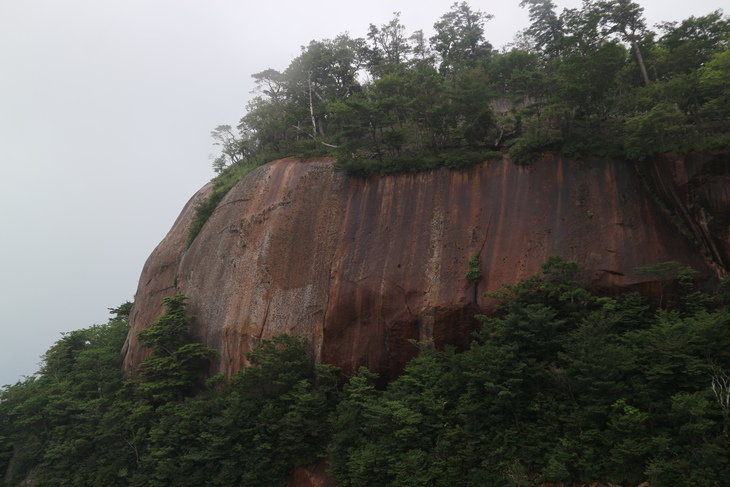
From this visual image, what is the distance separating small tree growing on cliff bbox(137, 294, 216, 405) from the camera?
1712 cm

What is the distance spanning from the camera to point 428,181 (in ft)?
55.5

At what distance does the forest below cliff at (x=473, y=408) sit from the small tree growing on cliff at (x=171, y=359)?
70 millimetres

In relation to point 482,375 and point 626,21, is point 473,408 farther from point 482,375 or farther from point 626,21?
point 626,21

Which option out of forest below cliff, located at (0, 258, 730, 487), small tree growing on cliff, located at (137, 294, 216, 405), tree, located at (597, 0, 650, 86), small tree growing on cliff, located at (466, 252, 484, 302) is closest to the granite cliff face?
small tree growing on cliff, located at (466, 252, 484, 302)

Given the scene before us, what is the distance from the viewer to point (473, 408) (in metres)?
11.2

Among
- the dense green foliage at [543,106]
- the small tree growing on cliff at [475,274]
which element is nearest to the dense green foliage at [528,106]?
the dense green foliage at [543,106]

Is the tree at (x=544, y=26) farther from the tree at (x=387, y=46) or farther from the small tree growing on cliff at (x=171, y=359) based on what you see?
the small tree growing on cliff at (x=171, y=359)

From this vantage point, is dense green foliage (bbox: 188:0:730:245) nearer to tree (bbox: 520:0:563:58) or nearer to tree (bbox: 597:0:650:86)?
tree (bbox: 597:0:650:86)

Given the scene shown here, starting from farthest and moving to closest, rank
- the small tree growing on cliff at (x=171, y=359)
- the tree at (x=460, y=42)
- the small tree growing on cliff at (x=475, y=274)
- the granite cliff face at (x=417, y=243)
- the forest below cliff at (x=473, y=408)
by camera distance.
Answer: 1. the tree at (x=460, y=42)
2. the small tree growing on cliff at (x=171, y=359)
3. the small tree growing on cliff at (x=475, y=274)
4. the granite cliff face at (x=417, y=243)
5. the forest below cliff at (x=473, y=408)

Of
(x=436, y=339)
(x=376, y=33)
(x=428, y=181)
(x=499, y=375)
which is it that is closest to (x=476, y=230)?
(x=428, y=181)

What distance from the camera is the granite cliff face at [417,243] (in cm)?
1305

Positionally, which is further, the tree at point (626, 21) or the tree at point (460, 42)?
A: the tree at point (460, 42)

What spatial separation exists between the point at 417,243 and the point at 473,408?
6.76 m

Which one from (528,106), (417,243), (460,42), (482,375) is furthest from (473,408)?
(460,42)
